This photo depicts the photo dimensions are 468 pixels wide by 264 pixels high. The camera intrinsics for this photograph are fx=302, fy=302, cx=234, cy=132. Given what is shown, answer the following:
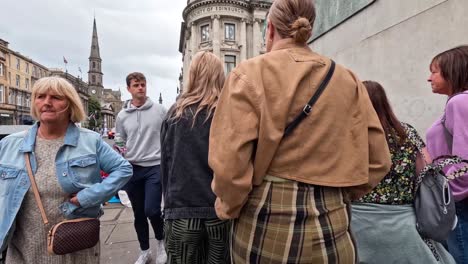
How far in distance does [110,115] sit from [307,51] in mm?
139025

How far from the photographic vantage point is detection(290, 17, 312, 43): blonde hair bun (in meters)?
1.39

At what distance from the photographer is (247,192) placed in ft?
4.25

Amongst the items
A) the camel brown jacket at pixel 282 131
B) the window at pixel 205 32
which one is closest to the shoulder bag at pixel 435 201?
the camel brown jacket at pixel 282 131

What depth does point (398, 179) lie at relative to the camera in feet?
6.36

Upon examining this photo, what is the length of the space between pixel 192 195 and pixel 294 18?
133 centimetres

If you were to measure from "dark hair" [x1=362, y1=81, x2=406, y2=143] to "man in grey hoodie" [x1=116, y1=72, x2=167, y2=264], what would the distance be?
2.48 m

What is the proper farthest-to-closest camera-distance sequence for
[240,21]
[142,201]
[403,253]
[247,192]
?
[240,21] < [142,201] < [403,253] < [247,192]

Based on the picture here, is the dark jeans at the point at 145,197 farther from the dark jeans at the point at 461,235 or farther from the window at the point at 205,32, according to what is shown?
the window at the point at 205,32

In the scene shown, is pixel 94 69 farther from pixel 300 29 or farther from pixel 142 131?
pixel 300 29

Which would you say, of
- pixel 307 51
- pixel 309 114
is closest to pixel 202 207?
pixel 309 114

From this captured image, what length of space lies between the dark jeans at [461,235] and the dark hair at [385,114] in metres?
0.63

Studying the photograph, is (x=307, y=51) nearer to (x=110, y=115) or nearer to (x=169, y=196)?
(x=169, y=196)

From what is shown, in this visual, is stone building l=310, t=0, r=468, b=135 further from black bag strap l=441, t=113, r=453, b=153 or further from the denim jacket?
the denim jacket

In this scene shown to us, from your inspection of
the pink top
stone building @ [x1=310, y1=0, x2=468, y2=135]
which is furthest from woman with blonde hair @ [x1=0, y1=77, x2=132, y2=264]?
stone building @ [x1=310, y1=0, x2=468, y2=135]
